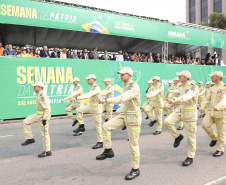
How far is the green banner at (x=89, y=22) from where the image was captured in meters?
11.4

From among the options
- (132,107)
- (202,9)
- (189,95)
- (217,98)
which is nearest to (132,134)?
(132,107)

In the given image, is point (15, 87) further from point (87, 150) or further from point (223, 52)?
point (223, 52)

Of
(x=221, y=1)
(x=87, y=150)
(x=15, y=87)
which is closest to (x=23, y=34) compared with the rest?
(x=15, y=87)

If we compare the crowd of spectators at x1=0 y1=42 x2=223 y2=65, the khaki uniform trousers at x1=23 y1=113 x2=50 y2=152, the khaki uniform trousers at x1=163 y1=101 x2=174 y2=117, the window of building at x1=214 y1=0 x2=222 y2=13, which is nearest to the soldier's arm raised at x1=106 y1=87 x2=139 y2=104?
the khaki uniform trousers at x1=23 y1=113 x2=50 y2=152

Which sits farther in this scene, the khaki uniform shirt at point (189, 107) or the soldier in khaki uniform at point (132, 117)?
the khaki uniform shirt at point (189, 107)

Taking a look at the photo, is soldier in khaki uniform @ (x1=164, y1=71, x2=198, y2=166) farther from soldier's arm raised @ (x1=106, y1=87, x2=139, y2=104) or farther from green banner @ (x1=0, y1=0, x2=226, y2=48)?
green banner @ (x1=0, y1=0, x2=226, y2=48)

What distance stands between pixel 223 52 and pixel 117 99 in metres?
53.2

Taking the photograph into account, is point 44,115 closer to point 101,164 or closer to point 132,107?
point 101,164

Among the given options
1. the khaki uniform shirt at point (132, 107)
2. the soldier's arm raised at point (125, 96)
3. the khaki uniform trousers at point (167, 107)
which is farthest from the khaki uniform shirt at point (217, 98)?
the khaki uniform trousers at point (167, 107)

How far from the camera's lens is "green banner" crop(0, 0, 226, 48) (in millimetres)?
11417

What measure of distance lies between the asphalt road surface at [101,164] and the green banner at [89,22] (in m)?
6.56

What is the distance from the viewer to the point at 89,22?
13641mm

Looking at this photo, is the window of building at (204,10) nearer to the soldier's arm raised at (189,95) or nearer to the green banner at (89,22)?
the green banner at (89,22)

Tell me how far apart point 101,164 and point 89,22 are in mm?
10226
